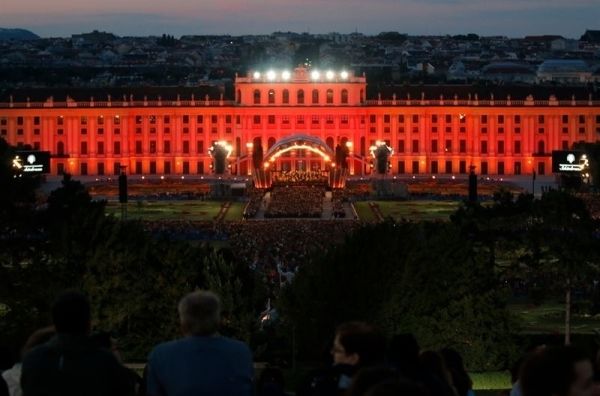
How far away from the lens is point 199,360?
12.4m

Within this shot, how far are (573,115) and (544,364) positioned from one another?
131m

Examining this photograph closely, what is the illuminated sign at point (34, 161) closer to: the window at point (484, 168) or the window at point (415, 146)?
the window at point (484, 168)

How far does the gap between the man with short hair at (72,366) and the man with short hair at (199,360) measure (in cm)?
45

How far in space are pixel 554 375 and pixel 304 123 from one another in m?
131

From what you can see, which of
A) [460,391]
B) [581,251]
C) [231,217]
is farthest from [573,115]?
[460,391]

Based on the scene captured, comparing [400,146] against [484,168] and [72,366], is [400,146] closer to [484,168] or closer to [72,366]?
[484,168]

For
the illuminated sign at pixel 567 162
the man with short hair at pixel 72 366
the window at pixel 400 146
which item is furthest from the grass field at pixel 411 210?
the man with short hair at pixel 72 366

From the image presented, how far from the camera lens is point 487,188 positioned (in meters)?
112

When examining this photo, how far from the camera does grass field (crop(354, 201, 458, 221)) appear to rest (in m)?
88.7

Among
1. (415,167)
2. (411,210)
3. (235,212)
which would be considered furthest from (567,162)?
(415,167)

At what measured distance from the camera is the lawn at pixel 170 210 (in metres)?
89.2

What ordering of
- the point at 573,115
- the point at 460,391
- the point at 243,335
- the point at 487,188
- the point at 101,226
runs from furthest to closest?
1. the point at 573,115
2. the point at 487,188
3. the point at 101,226
4. the point at 243,335
5. the point at 460,391

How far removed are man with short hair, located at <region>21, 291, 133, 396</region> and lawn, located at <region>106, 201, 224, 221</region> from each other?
242 feet

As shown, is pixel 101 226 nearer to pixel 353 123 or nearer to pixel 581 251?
pixel 581 251
